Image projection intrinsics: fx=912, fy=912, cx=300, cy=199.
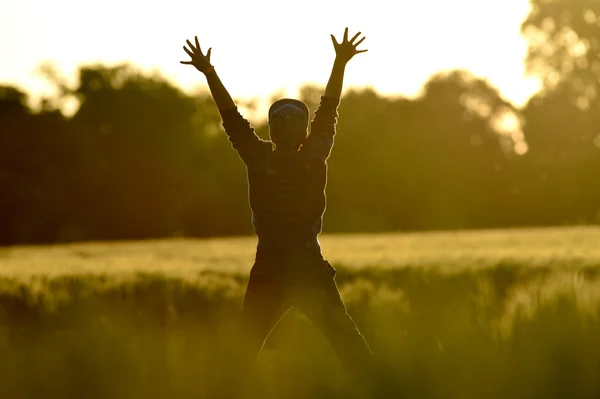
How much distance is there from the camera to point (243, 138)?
5.12 meters

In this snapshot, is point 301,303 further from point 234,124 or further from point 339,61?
point 339,61

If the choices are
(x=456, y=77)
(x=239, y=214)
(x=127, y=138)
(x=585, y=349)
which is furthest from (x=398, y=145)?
(x=585, y=349)

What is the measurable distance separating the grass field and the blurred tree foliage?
36.6 m

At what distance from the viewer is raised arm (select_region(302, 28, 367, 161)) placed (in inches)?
201

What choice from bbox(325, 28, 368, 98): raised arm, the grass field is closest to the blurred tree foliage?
the grass field

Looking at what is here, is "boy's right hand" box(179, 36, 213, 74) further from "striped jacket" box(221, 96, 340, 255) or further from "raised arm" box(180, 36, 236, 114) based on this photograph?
"striped jacket" box(221, 96, 340, 255)

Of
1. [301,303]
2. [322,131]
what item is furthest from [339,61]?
[301,303]

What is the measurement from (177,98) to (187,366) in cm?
4961

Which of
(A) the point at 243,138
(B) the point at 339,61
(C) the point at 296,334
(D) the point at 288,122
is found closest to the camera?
(D) the point at 288,122

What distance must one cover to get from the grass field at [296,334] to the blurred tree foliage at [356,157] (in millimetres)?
36562

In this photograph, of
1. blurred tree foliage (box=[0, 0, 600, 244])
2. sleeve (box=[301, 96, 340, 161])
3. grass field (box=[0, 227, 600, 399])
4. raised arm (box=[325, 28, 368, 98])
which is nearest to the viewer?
sleeve (box=[301, 96, 340, 161])

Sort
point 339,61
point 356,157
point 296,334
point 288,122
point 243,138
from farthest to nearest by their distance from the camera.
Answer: point 356,157 → point 296,334 → point 339,61 → point 243,138 → point 288,122

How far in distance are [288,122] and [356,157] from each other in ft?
158

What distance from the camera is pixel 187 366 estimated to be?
6105 mm
